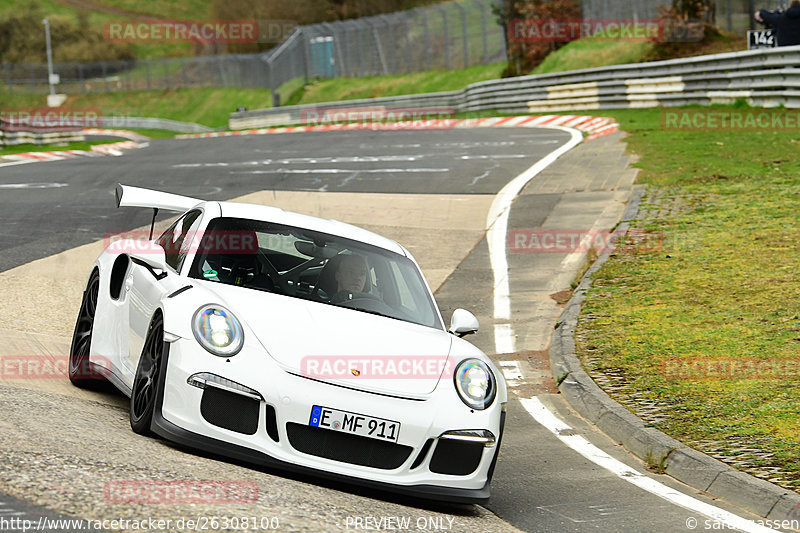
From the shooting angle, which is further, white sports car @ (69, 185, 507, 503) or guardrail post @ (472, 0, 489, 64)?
guardrail post @ (472, 0, 489, 64)

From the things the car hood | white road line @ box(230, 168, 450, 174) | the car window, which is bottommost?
white road line @ box(230, 168, 450, 174)

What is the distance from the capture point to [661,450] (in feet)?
22.5

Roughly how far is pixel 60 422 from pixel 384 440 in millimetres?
1785

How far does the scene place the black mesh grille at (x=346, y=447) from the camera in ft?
17.9

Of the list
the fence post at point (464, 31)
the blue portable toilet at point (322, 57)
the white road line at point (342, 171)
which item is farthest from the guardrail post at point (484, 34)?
the white road line at point (342, 171)

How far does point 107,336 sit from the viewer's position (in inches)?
283

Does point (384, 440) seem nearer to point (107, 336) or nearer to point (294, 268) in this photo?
point (294, 268)

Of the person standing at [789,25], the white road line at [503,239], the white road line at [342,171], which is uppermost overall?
the person standing at [789,25]

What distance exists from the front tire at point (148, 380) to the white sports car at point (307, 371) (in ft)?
0.04

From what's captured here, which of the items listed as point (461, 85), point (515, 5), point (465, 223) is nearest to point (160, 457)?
point (465, 223)

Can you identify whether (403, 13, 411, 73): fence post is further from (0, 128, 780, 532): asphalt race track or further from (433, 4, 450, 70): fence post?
(0, 128, 780, 532): asphalt race track

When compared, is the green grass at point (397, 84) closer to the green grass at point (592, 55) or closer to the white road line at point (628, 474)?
the green grass at point (592, 55)

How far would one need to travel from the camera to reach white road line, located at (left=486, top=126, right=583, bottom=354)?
35.0 feet

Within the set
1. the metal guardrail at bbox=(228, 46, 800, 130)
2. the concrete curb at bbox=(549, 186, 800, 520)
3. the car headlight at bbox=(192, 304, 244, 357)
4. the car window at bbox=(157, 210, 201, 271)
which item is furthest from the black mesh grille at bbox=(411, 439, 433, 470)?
the metal guardrail at bbox=(228, 46, 800, 130)
